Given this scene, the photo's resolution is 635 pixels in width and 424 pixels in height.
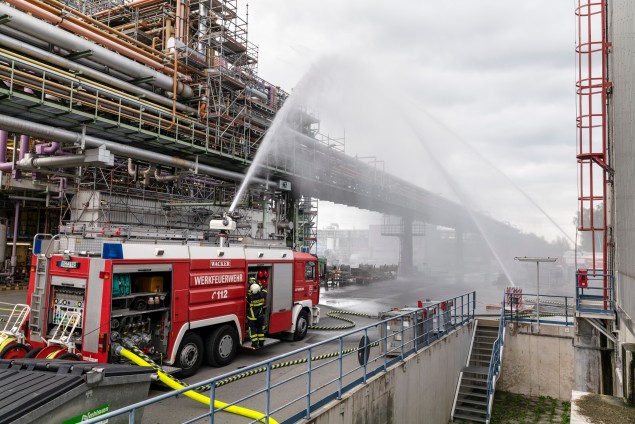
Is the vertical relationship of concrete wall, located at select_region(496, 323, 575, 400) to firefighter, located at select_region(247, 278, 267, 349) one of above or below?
below

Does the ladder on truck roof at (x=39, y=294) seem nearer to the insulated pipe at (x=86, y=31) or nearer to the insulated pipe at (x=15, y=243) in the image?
the insulated pipe at (x=86, y=31)

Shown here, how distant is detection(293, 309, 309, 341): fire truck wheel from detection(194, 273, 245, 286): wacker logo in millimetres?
3007

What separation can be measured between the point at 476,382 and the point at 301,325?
5799 mm

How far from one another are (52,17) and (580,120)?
1651 centimetres

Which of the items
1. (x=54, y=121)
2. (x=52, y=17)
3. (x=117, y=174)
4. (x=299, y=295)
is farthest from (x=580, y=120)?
(x=117, y=174)

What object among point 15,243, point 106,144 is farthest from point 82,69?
point 15,243

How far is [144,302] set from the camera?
863 cm

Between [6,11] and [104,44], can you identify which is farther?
[104,44]

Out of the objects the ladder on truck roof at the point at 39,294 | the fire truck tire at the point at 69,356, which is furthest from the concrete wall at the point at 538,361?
the ladder on truck roof at the point at 39,294

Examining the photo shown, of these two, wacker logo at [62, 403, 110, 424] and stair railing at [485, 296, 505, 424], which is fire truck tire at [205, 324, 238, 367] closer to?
wacker logo at [62, 403, 110, 424]

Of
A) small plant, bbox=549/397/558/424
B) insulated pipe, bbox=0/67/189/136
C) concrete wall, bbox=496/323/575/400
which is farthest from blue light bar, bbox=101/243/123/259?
concrete wall, bbox=496/323/575/400

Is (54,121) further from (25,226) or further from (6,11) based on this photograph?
(25,226)

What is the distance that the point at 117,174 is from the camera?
21.5 meters

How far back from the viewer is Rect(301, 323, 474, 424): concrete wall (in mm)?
7344
